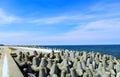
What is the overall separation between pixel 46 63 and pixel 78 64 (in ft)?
4.11

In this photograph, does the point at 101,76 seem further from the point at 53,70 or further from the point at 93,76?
the point at 53,70

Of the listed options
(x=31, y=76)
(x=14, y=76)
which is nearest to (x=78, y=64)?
(x=31, y=76)

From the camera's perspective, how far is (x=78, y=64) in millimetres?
10898

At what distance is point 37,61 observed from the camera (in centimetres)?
1158

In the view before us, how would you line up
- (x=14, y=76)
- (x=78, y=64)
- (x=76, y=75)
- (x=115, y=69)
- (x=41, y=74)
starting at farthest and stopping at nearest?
(x=115, y=69) < (x=78, y=64) < (x=76, y=75) < (x=41, y=74) < (x=14, y=76)

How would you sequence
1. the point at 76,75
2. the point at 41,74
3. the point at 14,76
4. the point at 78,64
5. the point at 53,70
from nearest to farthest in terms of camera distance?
the point at 14,76 < the point at 41,74 < the point at 76,75 < the point at 53,70 < the point at 78,64

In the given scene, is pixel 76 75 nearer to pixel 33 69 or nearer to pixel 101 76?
pixel 101 76

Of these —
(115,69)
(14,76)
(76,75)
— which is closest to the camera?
(14,76)

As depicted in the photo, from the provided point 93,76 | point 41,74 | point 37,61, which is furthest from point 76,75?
point 37,61

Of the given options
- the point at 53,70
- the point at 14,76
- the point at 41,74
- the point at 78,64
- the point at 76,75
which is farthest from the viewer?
the point at 78,64

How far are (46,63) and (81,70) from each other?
1.70 m

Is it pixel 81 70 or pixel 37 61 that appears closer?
pixel 81 70

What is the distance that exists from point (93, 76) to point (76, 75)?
635 mm

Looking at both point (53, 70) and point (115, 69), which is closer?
point (53, 70)
